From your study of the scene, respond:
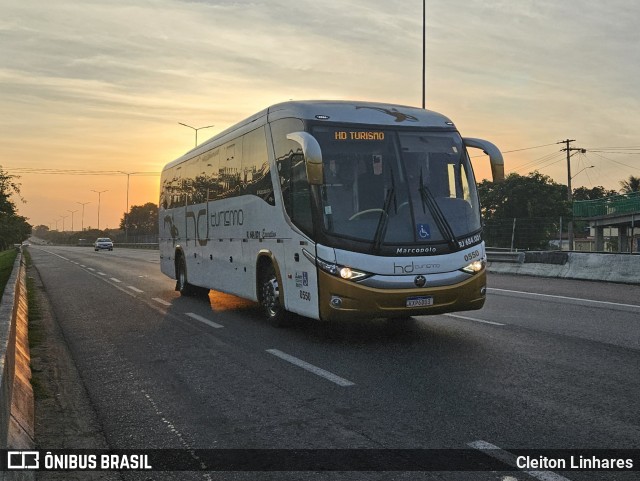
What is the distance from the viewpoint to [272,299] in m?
9.49

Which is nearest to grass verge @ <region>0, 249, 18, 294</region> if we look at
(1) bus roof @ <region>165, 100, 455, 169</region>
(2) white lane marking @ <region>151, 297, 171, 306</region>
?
(2) white lane marking @ <region>151, 297, 171, 306</region>

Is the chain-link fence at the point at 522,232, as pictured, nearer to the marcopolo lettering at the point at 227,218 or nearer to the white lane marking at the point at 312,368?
the marcopolo lettering at the point at 227,218

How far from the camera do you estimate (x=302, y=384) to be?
6055mm

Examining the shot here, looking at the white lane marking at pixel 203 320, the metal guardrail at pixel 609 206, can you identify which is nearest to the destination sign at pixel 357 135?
the white lane marking at pixel 203 320

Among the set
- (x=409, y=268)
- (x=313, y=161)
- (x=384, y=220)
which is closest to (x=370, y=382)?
(x=409, y=268)

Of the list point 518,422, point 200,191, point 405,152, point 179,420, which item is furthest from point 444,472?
point 200,191

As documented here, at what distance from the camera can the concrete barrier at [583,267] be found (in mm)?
16812

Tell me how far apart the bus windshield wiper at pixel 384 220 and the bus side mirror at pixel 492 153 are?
175 cm

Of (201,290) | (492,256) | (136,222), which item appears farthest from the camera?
(136,222)

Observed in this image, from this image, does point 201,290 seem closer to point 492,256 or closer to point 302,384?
point 302,384

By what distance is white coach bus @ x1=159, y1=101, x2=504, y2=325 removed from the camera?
303 inches

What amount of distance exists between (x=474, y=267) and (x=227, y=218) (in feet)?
16.5

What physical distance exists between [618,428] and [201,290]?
11.6m

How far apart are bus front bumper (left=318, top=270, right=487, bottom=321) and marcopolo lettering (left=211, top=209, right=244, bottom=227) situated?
3215 millimetres
